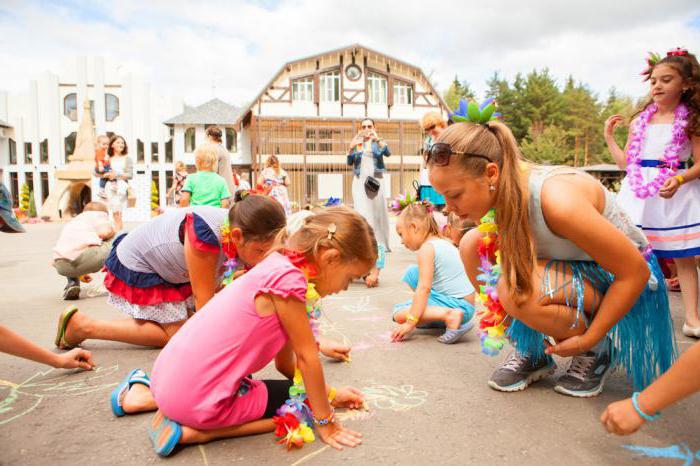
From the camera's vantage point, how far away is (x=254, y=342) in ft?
5.66

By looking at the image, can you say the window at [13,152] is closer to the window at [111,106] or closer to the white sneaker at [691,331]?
the window at [111,106]

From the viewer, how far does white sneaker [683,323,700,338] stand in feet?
9.26

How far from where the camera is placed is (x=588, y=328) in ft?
6.44

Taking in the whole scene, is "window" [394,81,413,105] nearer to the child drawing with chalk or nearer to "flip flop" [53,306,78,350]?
the child drawing with chalk

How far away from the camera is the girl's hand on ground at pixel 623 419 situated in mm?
1349

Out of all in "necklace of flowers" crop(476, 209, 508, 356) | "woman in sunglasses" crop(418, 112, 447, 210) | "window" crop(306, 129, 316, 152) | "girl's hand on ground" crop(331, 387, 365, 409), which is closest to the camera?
"girl's hand on ground" crop(331, 387, 365, 409)

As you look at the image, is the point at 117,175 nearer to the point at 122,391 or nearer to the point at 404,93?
the point at 122,391

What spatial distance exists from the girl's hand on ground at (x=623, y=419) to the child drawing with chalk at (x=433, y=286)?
1.54 metres

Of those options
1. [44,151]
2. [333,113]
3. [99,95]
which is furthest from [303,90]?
[44,151]

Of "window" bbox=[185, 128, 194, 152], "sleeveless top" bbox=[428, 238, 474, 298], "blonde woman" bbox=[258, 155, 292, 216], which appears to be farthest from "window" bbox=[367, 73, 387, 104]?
"sleeveless top" bbox=[428, 238, 474, 298]

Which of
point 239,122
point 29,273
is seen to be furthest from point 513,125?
point 29,273

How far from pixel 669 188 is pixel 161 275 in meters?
2.84

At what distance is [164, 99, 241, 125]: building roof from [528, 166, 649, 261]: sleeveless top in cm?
2588

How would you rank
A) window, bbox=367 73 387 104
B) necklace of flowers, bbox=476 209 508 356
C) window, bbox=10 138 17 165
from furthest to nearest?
window, bbox=10 138 17 165, window, bbox=367 73 387 104, necklace of flowers, bbox=476 209 508 356
